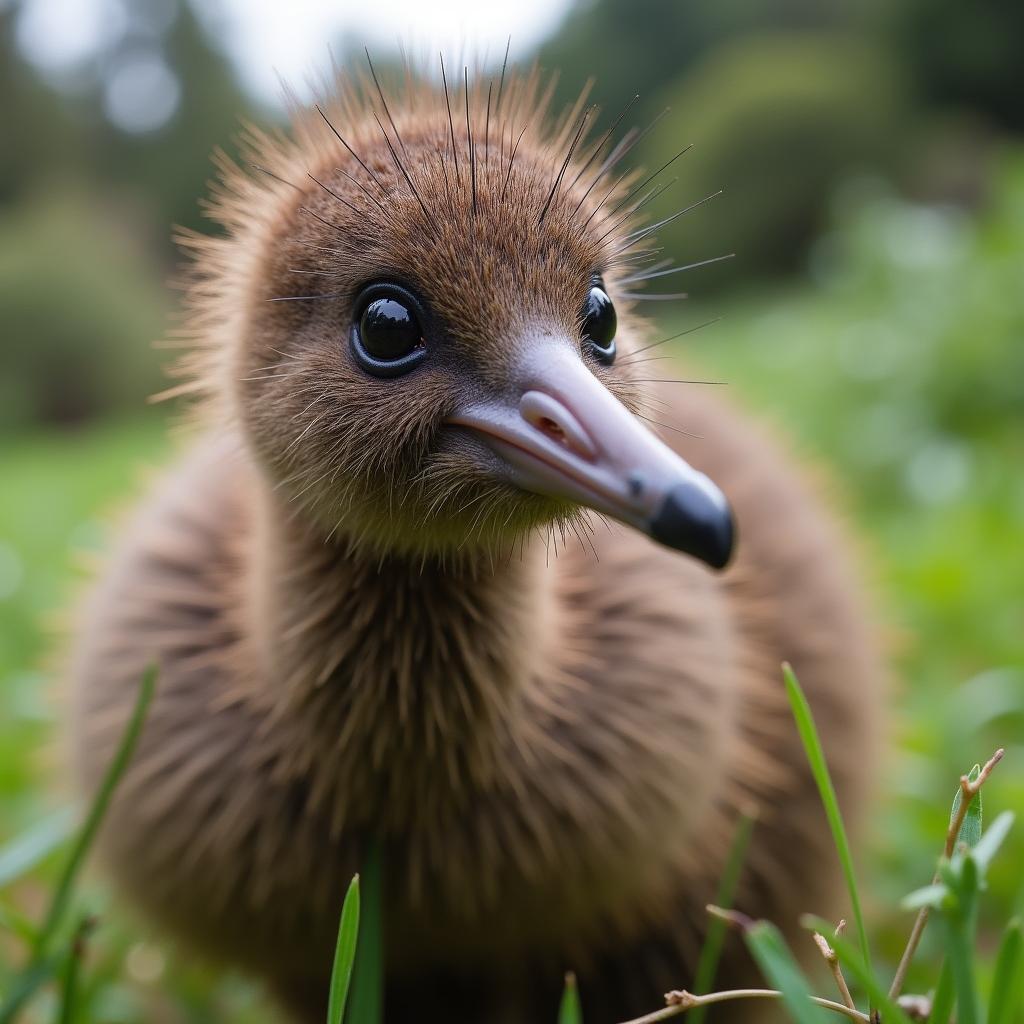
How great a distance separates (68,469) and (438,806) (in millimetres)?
8113

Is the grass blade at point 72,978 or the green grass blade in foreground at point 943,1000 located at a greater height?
the green grass blade in foreground at point 943,1000

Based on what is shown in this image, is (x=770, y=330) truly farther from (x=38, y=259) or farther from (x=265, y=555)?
(x=38, y=259)

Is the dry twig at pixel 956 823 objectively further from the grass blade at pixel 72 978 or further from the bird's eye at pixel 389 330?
the grass blade at pixel 72 978

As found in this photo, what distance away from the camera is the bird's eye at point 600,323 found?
5.58 feet

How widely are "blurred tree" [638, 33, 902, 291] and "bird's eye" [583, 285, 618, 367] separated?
15.6 meters

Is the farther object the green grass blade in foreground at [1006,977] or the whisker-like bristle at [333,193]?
the whisker-like bristle at [333,193]

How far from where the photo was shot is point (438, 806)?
1927 millimetres

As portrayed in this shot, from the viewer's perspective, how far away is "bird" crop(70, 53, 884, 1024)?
62.6 inches

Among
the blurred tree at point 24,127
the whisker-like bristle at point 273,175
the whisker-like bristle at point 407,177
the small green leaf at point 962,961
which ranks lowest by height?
the blurred tree at point 24,127

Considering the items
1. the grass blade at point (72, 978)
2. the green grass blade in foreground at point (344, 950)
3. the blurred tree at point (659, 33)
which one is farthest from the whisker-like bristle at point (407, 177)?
the blurred tree at point (659, 33)

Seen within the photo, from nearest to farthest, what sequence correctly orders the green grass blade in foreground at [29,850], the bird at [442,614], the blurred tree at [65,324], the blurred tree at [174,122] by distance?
the bird at [442,614] → the green grass blade in foreground at [29,850] → the blurred tree at [65,324] → the blurred tree at [174,122]

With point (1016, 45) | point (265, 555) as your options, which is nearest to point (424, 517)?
point (265, 555)

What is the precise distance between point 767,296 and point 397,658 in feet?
48.3

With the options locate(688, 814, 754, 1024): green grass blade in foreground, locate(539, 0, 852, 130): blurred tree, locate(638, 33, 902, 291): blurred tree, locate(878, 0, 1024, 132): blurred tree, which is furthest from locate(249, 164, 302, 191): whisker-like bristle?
locate(539, 0, 852, 130): blurred tree
